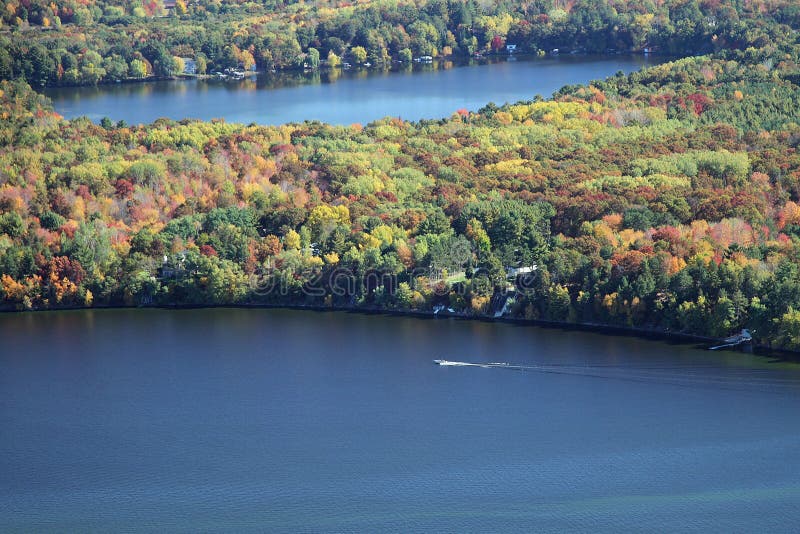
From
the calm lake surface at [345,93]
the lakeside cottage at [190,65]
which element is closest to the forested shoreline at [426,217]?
the calm lake surface at [345,93]

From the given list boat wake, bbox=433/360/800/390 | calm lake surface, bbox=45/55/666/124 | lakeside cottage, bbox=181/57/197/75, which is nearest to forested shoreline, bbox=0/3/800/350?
boat wake, bbox=433/360/800/390

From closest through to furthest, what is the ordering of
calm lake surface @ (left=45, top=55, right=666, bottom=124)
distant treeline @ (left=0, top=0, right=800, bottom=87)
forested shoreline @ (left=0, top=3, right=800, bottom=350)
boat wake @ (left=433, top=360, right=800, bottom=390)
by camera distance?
boat wake @ (left=433, top=360, right=800, bottom=390), forested shoreline @ (left=0, top=3, right=800, bottom=350), calm lake surface @ (left=45, top=55, right=666, bottom=124), distant treeline @ (left=0, top=0, right=800, bottom=87)

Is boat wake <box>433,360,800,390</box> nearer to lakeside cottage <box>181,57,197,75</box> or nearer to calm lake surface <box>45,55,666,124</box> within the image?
calm lake surface <box>45,55,666,124</box>

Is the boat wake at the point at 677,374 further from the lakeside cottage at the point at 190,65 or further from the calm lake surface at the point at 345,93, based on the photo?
the lakeside cottage at the point at 190,65

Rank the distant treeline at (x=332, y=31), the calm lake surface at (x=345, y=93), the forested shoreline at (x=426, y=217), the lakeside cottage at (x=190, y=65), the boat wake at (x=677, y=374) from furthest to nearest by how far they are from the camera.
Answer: the lakeside cottage at (x=190, y=65) < the distant treeline at (x=332, y=31) < the calm lake surface at (x=345, y=93) < the forested shoreline at (x=426, y=217) < the boat wake at (x=677, y=374)

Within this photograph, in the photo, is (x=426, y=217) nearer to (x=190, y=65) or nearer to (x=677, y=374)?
(x=677, y=374)

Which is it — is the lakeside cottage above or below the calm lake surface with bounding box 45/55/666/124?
above

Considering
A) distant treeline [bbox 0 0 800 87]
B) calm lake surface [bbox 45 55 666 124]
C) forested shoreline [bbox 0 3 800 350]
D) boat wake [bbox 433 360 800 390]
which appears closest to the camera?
boat wake [bbox 433 360 800 390]
